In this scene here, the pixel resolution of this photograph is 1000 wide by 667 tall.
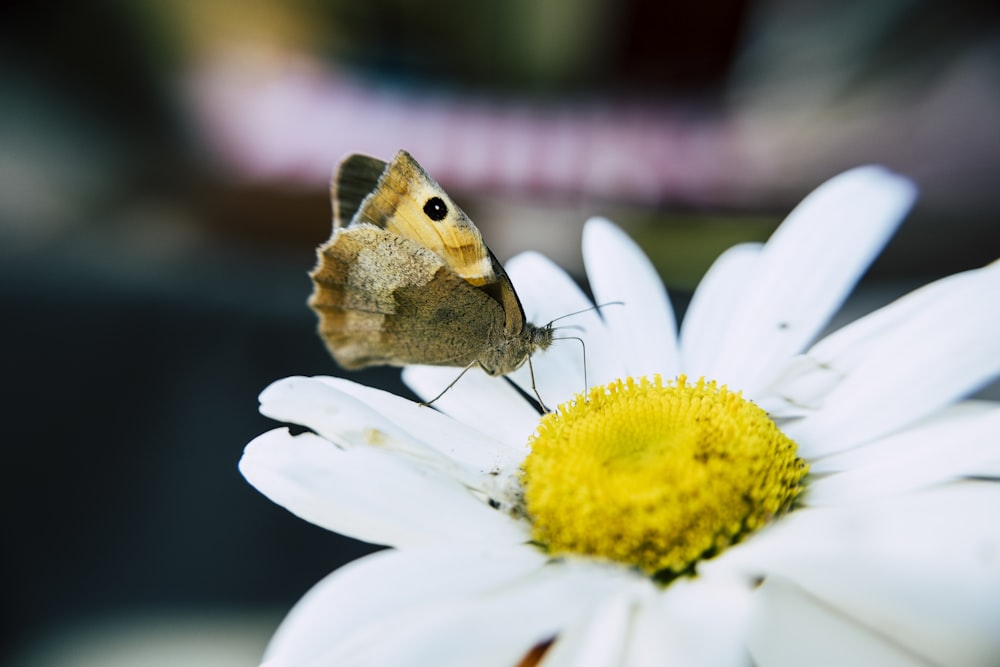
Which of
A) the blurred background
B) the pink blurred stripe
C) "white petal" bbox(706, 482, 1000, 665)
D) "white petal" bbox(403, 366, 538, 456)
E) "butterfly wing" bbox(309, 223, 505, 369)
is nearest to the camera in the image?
"white petal" bbox(706, 482, 1000, 665)

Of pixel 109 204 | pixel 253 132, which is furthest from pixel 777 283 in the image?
pixel 109 204

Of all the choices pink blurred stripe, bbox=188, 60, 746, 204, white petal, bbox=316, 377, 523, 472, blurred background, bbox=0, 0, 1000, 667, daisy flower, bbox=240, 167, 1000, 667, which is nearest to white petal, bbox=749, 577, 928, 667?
daisy flower, bbox=240, 167, 1000, 667

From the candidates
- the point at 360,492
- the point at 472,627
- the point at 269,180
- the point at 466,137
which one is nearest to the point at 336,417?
the point at 360,492

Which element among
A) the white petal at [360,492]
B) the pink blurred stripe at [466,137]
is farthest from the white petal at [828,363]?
the pink blurred stripe at [466,137]

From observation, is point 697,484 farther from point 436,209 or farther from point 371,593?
point 436,209

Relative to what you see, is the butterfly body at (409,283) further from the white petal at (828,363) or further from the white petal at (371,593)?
the white petal at (371,593)

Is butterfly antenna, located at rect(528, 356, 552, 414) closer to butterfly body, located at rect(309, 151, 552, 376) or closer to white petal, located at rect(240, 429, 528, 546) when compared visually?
butterfly body, located at rect(309, 151, 552, 376)
